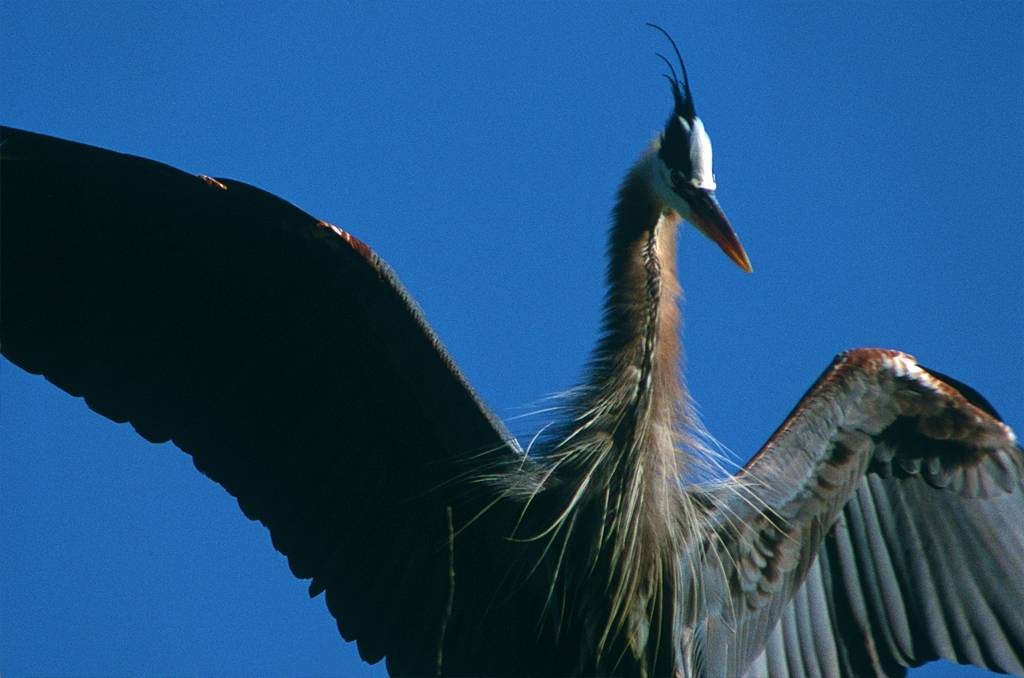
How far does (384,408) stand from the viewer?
4.54m

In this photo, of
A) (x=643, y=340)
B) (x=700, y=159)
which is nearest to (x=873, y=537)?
(x=643, y=340)

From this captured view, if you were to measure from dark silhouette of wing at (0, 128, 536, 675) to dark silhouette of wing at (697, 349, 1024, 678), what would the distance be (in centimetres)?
90

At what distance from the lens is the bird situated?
14.4 ft

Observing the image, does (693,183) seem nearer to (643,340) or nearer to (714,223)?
(714,223)

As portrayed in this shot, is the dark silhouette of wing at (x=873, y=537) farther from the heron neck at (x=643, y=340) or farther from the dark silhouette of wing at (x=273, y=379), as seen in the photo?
the dark silhouette of wing at (x=273, y=379)

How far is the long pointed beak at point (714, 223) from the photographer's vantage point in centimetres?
434

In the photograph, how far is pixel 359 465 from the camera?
15.0 feet

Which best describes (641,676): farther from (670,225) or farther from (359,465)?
(670,225)

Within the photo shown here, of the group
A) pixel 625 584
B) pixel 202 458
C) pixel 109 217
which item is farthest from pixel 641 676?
pixel 109 217

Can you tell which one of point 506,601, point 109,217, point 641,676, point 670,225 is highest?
point 109,217

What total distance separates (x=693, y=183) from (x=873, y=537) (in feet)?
5.11

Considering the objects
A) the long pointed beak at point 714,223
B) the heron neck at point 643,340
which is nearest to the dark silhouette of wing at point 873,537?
the heron neck at point 643,340

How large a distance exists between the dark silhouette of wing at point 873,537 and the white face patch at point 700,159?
941 millimetres

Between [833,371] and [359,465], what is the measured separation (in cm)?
171
